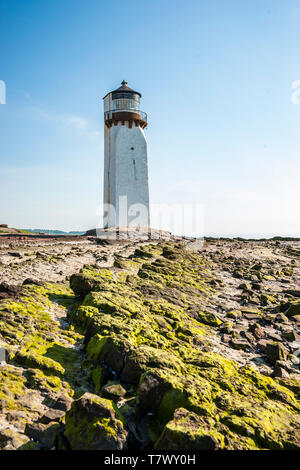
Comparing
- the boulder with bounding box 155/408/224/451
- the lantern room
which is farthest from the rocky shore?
the lantern room

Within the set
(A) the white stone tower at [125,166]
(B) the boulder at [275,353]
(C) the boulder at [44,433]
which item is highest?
(A) the white stone tower at [125,166]

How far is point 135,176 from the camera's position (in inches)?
1169

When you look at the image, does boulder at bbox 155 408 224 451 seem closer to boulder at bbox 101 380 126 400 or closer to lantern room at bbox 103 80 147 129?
boulder at bbox 101 380 126 400

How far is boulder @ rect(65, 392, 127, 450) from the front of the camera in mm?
2965

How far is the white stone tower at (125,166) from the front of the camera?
29406 mm

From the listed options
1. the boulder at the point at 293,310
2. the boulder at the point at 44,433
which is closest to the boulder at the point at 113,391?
the boulder at the point at 44,433

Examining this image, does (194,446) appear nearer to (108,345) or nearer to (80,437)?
(80,437)

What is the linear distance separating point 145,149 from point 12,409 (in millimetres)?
28598

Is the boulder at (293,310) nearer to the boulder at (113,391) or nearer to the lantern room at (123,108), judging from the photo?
the boulder at (113,391)

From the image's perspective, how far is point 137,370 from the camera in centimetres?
Answer: 409

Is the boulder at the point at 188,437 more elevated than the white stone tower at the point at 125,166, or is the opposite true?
the white stone tower at the point at 125,166

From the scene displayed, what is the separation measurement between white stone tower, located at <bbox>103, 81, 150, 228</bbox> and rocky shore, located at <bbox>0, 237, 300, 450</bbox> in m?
20.6

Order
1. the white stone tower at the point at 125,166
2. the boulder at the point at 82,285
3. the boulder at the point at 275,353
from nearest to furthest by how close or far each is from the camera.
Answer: the boulder at the point at 275,353, the boulder at the point at 82,285, the white stone tower at the point at 125,166
